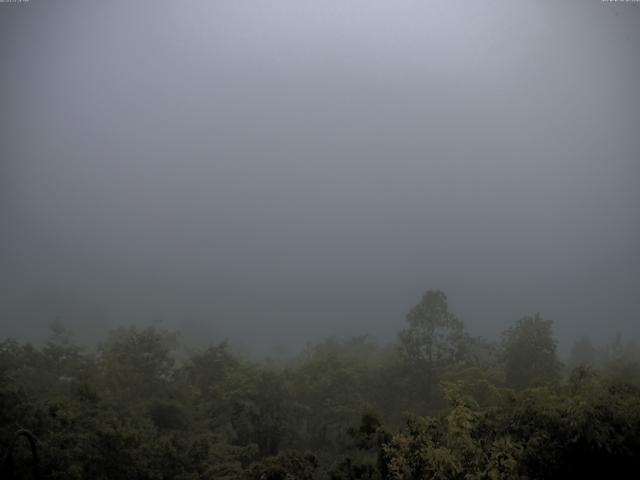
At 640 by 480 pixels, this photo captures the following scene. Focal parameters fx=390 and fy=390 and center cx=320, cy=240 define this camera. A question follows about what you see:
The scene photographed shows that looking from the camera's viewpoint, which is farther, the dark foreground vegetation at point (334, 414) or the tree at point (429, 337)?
the tree at point (429, 337)

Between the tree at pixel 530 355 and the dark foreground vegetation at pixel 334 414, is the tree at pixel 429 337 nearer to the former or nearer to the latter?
the dark foreground vegetation at pixel 334 414

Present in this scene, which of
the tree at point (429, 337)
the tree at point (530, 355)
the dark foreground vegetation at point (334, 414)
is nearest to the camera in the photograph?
the dark foreground vegetation at point (334, 414)

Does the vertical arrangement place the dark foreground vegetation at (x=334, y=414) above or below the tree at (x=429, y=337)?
below

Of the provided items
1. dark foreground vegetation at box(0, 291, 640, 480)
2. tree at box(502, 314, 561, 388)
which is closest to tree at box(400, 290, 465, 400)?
dark foreground vegetation at box(0, 291, 640, 480)

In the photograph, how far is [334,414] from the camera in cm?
2733

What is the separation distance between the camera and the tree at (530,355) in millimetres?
25783

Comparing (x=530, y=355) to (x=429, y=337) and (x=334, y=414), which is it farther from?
(x=334, y=414)

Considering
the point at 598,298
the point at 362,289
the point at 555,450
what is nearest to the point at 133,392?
the point at 555,450

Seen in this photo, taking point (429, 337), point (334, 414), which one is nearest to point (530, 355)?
point (429, 337)

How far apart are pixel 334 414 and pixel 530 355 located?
13.9 metres

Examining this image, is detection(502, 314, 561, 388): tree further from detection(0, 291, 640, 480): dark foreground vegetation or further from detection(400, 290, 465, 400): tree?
detection(400, 290, 465, 400): tree

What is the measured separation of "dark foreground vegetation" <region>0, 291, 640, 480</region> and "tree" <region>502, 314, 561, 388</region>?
Answer: 0.07 meters

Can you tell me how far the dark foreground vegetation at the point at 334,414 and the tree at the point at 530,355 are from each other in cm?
7

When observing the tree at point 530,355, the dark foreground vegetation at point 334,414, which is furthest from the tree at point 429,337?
the tree at point 530,355
